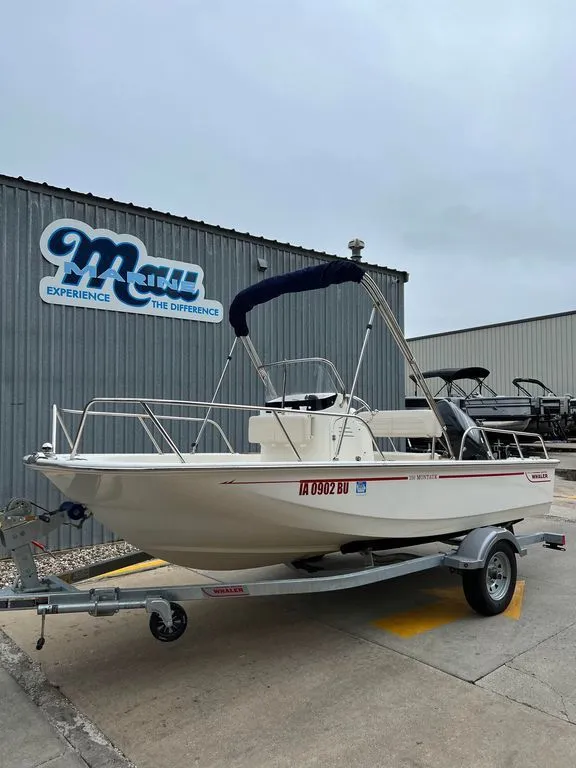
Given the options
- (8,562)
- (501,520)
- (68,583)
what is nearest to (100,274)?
(8,562)

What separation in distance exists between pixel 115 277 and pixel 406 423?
387cm

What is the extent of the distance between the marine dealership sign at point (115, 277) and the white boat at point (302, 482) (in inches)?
97.1

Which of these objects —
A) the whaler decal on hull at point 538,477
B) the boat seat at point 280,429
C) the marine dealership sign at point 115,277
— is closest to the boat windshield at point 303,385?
the boat seat at point 280,429

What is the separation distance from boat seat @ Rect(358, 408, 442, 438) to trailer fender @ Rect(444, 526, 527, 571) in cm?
91

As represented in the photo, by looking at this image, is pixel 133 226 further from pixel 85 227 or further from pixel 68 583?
pixel 68 583

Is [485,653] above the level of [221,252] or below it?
below

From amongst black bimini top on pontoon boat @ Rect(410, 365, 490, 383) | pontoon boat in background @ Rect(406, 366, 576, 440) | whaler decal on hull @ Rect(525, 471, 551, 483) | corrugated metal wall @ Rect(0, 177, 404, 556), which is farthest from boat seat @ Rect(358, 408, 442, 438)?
black bimini top on pontoon boat @ Rect(410, 365, 490, 383)

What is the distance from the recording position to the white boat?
333 cm

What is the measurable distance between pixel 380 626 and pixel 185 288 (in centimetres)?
484

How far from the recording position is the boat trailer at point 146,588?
10.8ft

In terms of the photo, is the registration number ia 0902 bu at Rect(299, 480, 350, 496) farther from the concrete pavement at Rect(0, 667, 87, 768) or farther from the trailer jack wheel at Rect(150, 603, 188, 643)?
the concrete pavement at Rect(0, 667, 87, 768)

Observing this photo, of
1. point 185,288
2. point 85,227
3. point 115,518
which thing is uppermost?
point 85,227

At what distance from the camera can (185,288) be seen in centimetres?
756

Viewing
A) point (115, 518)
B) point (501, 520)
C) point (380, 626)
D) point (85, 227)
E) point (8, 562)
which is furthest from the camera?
point (85, 227)
